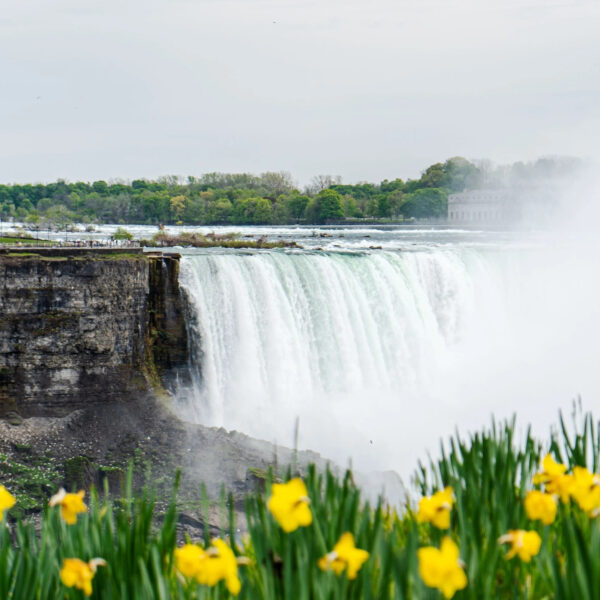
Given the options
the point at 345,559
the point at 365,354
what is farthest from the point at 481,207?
the point at 345,559

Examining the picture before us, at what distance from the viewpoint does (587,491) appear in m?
4.34

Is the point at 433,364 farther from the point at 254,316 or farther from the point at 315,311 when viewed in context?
the point at 254,316

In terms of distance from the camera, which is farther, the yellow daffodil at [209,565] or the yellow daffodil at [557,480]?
the yellow daffodil at [557,480]

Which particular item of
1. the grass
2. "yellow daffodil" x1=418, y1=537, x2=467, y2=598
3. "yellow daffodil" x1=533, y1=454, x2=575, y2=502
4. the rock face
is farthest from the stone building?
"yellow daffodil" x1=418, y1=537, x2=467, y2=598

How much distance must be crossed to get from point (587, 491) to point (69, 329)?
69.4 feet

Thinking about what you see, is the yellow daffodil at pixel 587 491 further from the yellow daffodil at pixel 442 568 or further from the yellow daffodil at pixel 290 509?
the yellow daffodil at pixel 290 509

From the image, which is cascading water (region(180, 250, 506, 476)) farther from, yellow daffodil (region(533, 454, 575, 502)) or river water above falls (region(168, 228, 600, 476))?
yellow daffodil (region(533, 454, 575, 502))

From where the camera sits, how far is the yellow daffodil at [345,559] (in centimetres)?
373

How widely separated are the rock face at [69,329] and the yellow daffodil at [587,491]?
21.0m

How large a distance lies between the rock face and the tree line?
1963 inches

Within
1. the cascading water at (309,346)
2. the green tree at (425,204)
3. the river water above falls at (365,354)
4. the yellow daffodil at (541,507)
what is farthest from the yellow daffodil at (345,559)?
the green tree at (425,204)

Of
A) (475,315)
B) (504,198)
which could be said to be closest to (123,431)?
(475,315)

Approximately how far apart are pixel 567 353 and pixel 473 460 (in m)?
31.8

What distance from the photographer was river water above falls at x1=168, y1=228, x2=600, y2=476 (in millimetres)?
26766
